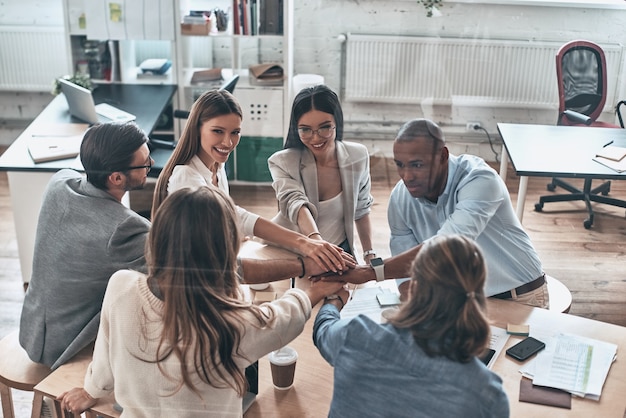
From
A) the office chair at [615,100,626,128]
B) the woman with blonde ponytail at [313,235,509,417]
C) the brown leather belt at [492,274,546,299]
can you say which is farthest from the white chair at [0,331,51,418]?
the office chair at [615,100,626,128]

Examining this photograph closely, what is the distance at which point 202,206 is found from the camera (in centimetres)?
137

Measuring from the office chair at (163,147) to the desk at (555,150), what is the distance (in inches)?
30.7

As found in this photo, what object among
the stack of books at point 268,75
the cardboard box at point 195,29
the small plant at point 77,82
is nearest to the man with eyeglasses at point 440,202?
the stack of books at point 268,75

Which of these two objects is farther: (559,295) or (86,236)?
(559,295)

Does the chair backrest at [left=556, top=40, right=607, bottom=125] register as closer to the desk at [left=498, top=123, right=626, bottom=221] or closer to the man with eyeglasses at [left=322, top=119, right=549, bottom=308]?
the desk at [left=498, top=123, right=626, bottom=221]

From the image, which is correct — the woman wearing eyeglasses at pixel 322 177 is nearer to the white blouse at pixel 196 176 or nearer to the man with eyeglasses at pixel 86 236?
the white blouse at pixel 196 176

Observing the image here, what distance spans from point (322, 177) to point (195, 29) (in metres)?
1.37

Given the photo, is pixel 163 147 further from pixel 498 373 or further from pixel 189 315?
pixel 498 373

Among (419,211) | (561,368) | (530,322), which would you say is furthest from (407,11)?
(561,368)

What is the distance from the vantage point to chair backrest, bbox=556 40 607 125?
6.56 ft

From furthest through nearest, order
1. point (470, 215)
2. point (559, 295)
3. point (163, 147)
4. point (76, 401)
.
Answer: point (163, 147) → point (559, 295) → point (470, 215) → point (76, 401)

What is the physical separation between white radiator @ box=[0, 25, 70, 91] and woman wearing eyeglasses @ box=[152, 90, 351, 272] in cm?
273

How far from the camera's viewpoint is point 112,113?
3.29m

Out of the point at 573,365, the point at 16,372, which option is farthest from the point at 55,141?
the point at 573,365
